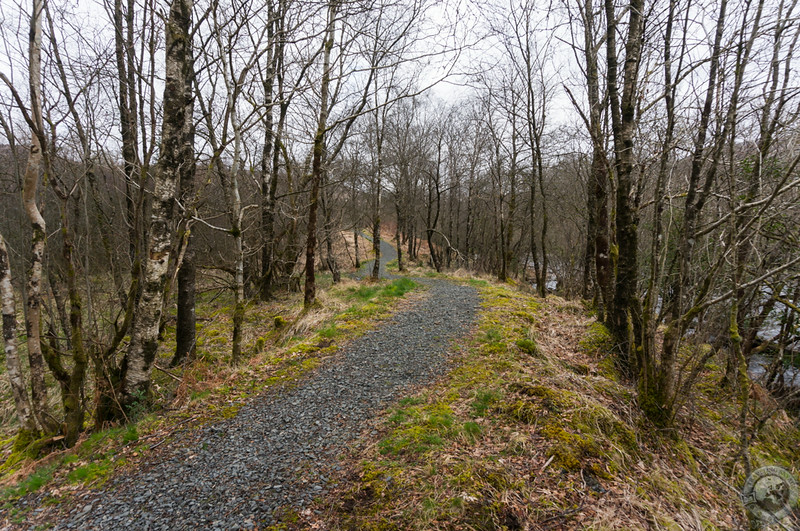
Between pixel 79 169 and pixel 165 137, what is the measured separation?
7.06ft

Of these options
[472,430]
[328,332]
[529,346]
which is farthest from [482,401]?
[328,332]

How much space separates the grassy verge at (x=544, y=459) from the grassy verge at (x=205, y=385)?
2.03 meters

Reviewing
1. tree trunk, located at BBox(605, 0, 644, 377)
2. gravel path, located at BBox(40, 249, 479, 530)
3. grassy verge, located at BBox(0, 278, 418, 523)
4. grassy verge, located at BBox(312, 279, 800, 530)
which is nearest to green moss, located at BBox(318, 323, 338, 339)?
grassy verge, located at BBox(0, 278, 418, 523)

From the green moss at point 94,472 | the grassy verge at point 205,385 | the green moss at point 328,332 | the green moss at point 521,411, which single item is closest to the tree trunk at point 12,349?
the grassy verge at point 205,385

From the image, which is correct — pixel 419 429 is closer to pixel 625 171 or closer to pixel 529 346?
pixel 529 346

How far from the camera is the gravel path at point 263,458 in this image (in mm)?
2688

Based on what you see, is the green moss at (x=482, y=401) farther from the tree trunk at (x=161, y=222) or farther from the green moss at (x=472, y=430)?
the tree trunk at (x=161, y=222)

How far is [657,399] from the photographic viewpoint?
12.5 ft

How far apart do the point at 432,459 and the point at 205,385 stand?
11.1 ft

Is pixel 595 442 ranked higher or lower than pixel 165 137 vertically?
lower

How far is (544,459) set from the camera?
3074 millimetres

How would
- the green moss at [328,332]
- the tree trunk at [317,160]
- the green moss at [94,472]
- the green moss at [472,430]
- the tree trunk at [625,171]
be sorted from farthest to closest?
the tree trunk at [317,160]
the green moss at [328,332]
the tree trunk at [625,171]
the green moss at [472,430]
the green moss at [94,472]

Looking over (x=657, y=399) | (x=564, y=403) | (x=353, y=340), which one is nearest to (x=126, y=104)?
(x=353, y=340)

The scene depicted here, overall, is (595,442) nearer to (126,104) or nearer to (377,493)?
(377,493)
